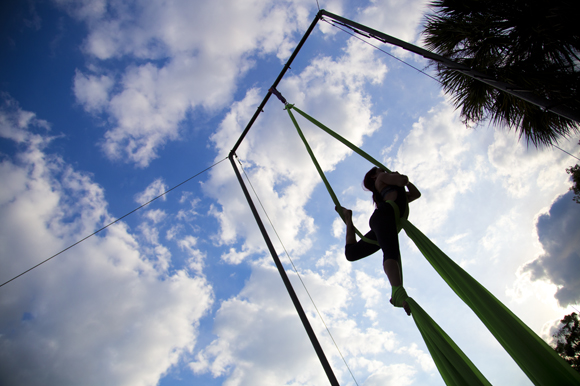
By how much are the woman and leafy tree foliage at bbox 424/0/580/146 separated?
1.35 metres

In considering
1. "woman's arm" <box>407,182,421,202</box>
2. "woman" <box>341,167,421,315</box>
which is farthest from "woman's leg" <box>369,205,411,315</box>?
"woman's arm" <box>407,182,421,202</box>

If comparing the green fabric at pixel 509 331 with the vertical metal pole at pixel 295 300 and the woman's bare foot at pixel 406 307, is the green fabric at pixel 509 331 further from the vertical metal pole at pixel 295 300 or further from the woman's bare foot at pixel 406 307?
the vertical metal pole at pixel 295 300

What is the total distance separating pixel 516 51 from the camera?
10.3ft

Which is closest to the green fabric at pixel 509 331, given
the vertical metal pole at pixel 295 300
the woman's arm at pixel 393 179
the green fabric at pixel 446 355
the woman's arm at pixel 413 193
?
Answer: the green fabric at pixel 446 355

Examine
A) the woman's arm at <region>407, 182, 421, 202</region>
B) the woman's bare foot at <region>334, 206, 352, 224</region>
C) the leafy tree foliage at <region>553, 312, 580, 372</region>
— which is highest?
the woman's bare foot at <region>334, 206, 352, 224</region>

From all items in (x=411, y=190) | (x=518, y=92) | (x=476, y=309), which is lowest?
(x=476, y=309)

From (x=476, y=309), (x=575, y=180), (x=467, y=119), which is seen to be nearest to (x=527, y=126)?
(x=467, y=119)

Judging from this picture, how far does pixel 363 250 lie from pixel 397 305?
0.82 meters

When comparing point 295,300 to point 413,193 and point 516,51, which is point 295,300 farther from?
point 516,51

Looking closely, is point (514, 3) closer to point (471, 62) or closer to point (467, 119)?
point (471, 62)

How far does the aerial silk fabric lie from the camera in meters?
1.40

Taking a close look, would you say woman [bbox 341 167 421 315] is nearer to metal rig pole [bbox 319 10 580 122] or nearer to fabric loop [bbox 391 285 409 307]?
fabric loop [bbox 391 285 409 307]

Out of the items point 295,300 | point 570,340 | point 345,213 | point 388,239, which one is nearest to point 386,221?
point 388,239

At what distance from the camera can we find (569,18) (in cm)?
237
